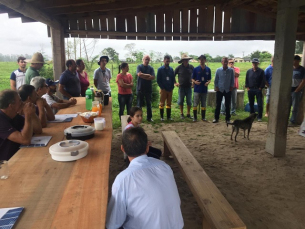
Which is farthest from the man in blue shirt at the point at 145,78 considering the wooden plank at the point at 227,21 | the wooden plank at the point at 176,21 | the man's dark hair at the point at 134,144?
the man's dark hair at the point at 134,144

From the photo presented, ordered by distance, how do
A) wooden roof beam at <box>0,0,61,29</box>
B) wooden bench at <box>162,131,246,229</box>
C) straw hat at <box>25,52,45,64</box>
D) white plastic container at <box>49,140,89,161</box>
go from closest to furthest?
wooden bench at <box>162,131,246,229</box> → white plastic container at <box>49,140,89,161</box> → wooden roof beam at <box>0,0,61,29</box> → straw hat at <box>25,52,45,64</box>

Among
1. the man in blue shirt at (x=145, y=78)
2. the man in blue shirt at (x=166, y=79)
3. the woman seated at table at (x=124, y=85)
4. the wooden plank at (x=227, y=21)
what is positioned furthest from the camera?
the man in blue shirt at (x=166, y=79)

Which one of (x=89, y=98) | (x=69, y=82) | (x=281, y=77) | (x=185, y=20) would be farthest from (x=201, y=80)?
(x=89, y=98)

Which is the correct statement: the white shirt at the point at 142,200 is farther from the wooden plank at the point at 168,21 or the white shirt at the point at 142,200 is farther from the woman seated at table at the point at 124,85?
the wooden plank at the point at 168,21

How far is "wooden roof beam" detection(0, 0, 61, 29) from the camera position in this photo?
3441 mm

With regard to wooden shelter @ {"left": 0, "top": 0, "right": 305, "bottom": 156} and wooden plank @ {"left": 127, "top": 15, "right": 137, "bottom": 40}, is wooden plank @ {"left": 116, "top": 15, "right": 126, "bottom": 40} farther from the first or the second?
wooden plank @ {"left": 127, "top": 15, "right": 137, "bottom": 40}

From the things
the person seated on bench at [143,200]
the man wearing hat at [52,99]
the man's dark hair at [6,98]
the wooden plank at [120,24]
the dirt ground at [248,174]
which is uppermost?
the wooden plank at [120,24]

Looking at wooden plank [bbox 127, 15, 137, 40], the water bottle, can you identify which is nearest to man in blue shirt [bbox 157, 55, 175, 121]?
wooden plank [bbox 127, 15, 137, 40]

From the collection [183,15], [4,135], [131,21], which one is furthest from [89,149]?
[183,15]

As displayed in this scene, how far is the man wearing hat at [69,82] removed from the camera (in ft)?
17.6

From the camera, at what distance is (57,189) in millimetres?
1662

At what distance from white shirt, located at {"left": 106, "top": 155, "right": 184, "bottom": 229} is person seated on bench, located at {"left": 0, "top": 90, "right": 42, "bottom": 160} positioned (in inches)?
52.0

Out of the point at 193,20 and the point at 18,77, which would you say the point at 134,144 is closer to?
the point at 18,77

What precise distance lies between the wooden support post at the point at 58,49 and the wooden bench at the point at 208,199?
13.0ft
